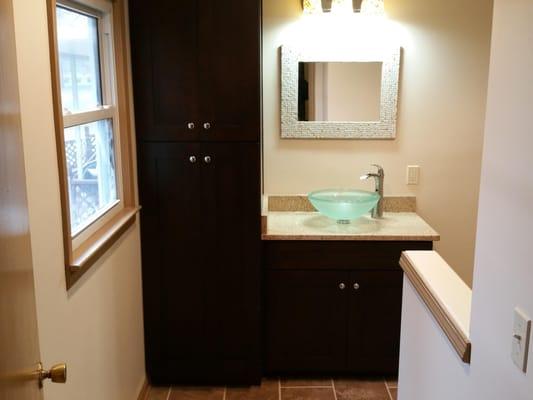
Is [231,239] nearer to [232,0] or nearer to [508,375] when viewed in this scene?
[232,0]

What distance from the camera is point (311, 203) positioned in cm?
336

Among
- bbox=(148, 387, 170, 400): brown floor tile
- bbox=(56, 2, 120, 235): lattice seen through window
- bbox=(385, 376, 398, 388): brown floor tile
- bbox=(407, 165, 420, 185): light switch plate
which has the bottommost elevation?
bbox=(148, 387, 170, 400): brown floor tile

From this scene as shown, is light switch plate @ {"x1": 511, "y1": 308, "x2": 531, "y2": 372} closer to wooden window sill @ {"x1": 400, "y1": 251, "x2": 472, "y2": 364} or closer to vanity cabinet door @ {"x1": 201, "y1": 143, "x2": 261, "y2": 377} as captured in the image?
wooden window sill @ {"x1": 400, "y1": 251, "x2": 472, "y2": 364}

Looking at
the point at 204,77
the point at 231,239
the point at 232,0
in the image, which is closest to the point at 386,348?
the point at 231,239

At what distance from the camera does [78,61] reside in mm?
2277

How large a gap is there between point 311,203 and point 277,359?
0.88m

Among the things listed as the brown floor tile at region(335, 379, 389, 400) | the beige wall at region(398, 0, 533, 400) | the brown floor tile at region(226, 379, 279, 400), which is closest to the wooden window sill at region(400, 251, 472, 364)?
the beige wall at region(398, 0, 533, 400)

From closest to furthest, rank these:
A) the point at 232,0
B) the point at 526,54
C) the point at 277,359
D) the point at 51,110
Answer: the point at 526,54 < the point at 51,110 < the point at 232,0 < the point at 277,359

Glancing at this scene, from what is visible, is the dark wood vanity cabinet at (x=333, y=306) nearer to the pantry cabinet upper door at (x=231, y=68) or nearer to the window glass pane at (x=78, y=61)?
the pantry cabinet upper door at (x=231, y=68)

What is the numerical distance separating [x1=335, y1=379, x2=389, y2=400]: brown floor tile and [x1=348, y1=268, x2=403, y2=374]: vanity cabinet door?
6 cm

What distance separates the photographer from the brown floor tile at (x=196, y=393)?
3.06 metres

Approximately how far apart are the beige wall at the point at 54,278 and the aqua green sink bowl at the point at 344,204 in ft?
3.64

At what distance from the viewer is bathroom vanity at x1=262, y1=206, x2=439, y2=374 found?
3018 mm

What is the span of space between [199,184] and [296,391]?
3.95 feet
